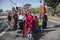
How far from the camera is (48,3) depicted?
3349 inches

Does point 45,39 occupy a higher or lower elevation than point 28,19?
lower

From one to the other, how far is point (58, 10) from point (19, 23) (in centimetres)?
9105

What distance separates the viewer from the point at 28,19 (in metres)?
14.4

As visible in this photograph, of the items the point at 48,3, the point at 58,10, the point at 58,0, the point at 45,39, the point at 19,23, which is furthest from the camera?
the point at 58,10

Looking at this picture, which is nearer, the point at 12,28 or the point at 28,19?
the point at 28,19

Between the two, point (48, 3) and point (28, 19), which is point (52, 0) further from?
point (28, 19)

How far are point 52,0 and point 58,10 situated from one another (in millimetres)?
33542

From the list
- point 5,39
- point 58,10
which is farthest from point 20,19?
point 58,10

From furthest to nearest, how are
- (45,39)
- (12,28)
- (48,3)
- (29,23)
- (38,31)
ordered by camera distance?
(48,3) → (12,28) → (38,31) → (45,39) → (29,23)

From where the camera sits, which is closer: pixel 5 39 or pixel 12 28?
pixel 5 39

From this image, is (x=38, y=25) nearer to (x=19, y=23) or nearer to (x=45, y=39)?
(x=19, y=23)

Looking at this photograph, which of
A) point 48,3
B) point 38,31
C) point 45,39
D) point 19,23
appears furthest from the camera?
point 48,3

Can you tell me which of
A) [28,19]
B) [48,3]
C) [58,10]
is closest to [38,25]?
[28,19]

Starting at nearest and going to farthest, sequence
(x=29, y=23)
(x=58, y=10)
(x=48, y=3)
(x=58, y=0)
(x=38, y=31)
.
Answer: (x=29, y=23) → (x=38, y=31) → (x=58, y=0) → (x=48, y=3) → (x=58, y=10)
